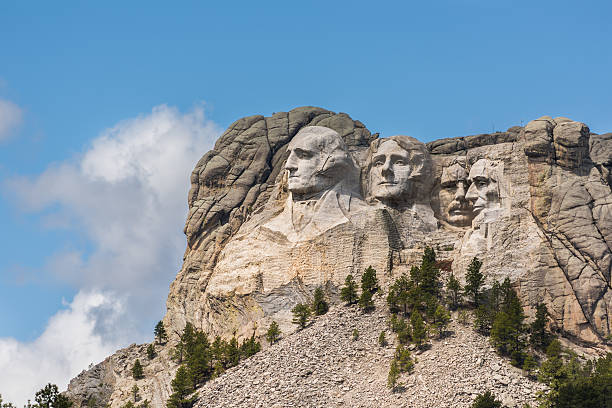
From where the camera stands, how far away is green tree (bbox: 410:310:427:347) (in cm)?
6284

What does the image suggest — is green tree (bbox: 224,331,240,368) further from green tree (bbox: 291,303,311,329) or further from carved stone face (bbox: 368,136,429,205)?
carved stone face (bbox: 368,136,429,205)

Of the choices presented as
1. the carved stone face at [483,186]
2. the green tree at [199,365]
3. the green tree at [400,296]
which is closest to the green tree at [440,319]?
the green tree at [400,296]

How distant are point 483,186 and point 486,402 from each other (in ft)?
56.4

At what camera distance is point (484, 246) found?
6856cm

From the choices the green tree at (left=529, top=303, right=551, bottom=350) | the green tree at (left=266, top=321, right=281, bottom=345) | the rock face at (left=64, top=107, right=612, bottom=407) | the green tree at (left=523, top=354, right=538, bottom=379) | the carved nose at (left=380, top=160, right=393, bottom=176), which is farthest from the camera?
the carved nose at (left=380, top=160, right=393, bottom=176)

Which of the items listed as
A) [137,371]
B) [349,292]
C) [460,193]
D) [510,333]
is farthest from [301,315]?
[460,193]

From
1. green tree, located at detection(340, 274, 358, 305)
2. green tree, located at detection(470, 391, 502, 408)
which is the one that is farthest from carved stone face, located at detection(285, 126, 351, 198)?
green tree, located at detection(470, 391, 502, 408)

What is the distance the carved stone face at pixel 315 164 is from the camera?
234ft

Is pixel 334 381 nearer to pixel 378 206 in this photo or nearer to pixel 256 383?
pixel 256 383

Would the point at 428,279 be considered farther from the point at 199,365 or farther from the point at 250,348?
the point at 199,365

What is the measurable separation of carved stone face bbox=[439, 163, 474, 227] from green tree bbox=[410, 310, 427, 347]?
10.00m

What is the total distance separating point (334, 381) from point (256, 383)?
145 inches

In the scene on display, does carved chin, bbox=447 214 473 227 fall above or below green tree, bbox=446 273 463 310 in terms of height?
above

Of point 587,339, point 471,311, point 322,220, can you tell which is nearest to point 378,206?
point 322,220
